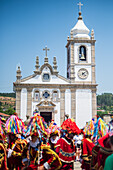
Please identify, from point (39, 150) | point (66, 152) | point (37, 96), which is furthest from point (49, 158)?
point (37, 96)

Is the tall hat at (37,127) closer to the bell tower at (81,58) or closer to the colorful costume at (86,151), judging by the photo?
the colorful costume at (86,151)

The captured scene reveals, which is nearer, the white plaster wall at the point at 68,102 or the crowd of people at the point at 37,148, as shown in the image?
the crowd of people at the point at 37,148

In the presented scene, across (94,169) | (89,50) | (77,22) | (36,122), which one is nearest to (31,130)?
(36,122)

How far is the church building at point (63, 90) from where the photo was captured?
2939cm

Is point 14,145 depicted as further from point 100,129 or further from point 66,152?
point 100,129

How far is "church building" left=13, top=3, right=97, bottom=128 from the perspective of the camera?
96.4 ft

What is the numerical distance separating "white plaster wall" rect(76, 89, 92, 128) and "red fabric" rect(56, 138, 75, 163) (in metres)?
22.2

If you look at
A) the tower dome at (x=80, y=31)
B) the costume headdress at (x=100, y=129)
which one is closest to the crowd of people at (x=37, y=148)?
the costume headdress at (x=100, y=129)

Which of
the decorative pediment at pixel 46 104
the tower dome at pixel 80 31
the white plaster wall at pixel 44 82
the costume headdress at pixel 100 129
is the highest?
the tower dome at pixel 80 31

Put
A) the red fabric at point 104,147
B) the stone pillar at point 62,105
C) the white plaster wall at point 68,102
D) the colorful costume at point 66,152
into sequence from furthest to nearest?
the white plaster wall at point 68,102
the stone pillar at point 62,105
the colorful costume at point 66,152
the red fabric at point 104,147

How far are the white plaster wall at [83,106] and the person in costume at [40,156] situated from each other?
23649mm

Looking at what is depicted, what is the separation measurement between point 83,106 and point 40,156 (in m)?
24.2

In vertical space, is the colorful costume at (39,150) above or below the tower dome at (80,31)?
below

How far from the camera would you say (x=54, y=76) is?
30.3 meters
